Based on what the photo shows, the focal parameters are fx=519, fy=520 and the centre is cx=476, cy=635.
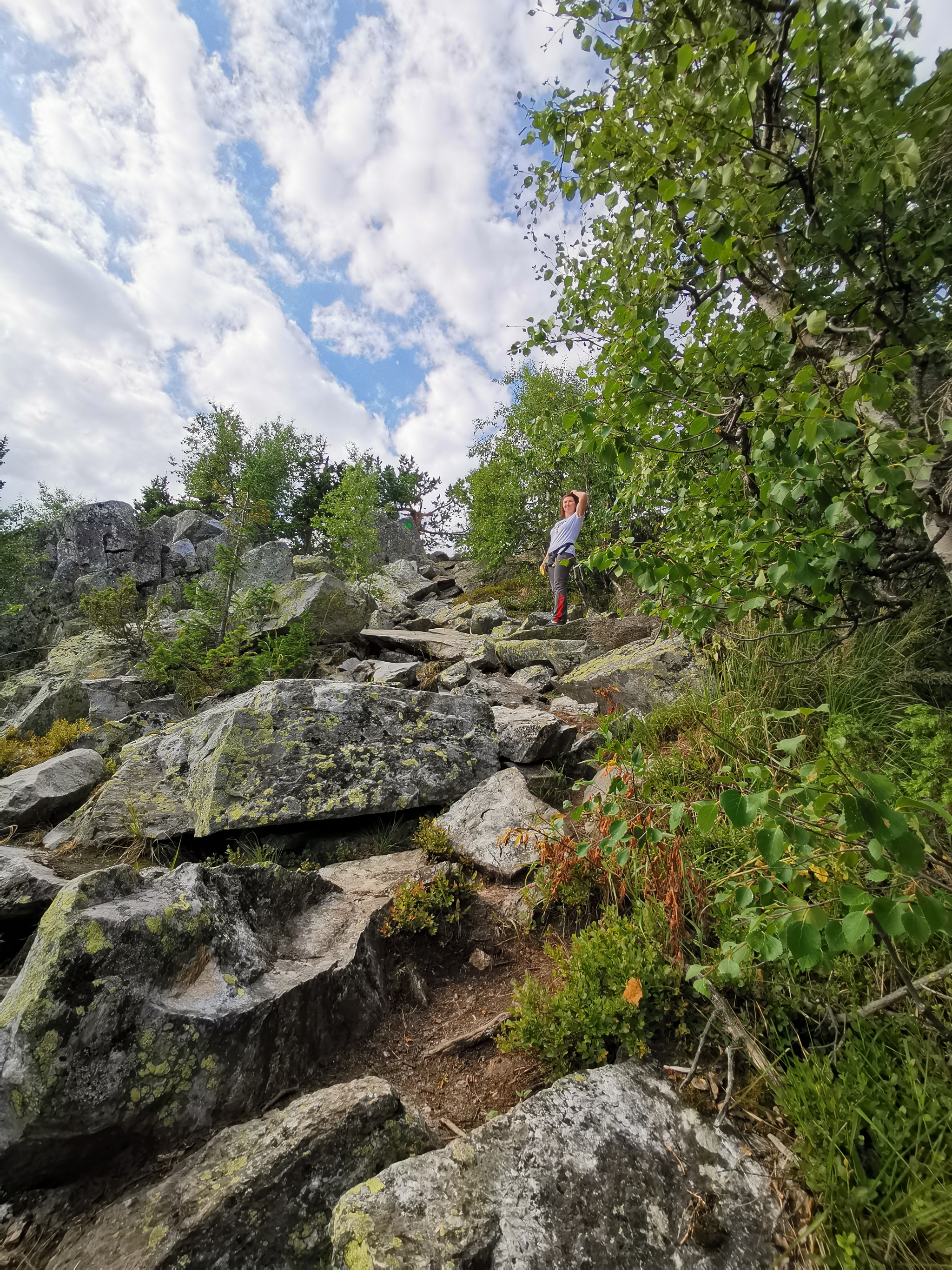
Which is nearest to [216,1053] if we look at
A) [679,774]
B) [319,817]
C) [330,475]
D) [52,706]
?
[319,817]

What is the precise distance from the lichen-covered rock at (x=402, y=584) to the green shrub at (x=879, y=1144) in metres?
20.8

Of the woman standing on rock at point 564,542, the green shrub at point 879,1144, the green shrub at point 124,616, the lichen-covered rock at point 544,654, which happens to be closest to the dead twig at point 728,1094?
the green shrub at point 879,1144

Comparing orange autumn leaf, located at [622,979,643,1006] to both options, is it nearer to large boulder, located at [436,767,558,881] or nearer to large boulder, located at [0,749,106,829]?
large boulder, located at [436,767,558,881]

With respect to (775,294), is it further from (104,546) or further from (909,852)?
(104,546)

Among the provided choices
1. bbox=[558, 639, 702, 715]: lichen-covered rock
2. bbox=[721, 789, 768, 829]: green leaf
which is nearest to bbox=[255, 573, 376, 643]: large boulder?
bbox=[558, 639, 702, 715]: lichen-covered rock

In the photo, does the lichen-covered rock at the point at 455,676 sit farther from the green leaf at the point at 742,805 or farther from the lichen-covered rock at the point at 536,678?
the green leaf at the point at 742,805

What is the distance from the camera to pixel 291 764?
215 inches

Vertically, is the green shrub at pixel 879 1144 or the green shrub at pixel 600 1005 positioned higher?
the green shrub at pixel 600 1005

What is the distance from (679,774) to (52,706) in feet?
39.7

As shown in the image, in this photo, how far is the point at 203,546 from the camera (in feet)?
95.5

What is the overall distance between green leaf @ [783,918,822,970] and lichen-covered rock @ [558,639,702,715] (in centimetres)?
500

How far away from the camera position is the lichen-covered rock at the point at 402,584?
24328 mm

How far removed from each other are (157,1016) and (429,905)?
1.90m

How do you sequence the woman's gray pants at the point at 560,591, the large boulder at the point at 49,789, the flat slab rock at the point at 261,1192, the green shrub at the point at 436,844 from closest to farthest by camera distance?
the flat slab rock at the point at 261,1192 < the green shrub at the point at 436,844 < the large boulder at the point at 49,789 < the woman's gray pants at the point at 560,591
